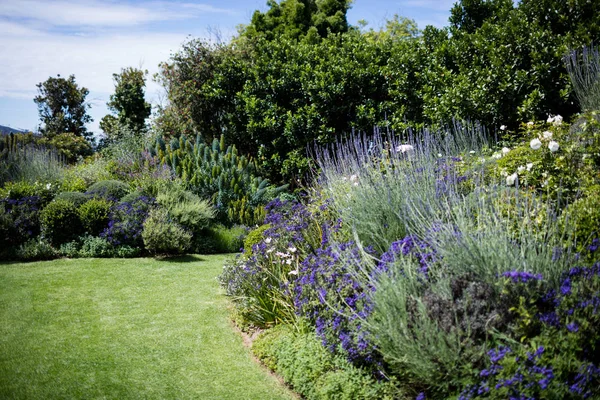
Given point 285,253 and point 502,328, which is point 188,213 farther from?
point 502,328

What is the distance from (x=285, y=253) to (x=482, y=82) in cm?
560

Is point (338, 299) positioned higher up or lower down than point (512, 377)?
higher up

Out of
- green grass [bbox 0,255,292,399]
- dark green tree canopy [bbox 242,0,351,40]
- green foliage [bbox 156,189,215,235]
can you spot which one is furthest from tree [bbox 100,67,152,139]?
green grass [bbox 0,255,292,399]

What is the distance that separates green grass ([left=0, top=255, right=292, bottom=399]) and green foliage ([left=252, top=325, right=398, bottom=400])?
0.60 ft

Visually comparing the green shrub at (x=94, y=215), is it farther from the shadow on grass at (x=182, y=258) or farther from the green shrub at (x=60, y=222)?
the shadow on grass at (x=182, y=258)

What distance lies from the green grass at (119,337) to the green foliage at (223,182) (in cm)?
209

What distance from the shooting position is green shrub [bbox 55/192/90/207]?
29.6ft

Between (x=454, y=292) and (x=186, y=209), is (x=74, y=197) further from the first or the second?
(x=454, y=292)

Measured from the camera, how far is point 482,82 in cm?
919

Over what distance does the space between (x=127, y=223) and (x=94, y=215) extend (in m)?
0.63

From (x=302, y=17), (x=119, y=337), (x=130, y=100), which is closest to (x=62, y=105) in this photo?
(x=130, y=100)

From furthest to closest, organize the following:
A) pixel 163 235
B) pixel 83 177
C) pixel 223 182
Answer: pixel 83 177
pixel 223 182
pixel 163 235

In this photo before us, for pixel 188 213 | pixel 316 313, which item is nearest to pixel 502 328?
pixel 316 313

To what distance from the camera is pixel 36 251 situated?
8.28m
